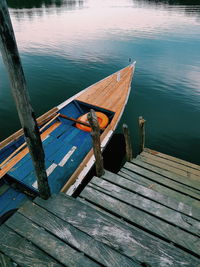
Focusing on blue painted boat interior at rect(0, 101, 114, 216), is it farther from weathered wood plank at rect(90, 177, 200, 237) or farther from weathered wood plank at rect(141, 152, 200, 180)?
weathered wood plank at rect(141, 152, 200, 180)

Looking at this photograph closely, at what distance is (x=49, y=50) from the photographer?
25281mm

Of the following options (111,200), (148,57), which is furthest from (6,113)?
(148,57)

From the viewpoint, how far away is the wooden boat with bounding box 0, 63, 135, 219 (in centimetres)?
629

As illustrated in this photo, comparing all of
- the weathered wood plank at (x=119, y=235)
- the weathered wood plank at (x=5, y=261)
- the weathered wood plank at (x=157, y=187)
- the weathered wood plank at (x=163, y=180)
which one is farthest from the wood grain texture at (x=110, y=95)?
the weathered wood plank at (x=5, y=261)

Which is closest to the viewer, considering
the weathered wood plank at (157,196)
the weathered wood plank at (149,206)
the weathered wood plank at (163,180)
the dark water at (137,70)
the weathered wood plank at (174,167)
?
the weathered wood plank at (149,206)

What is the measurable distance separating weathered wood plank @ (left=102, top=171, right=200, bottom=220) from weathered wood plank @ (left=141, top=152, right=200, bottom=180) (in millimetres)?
2099

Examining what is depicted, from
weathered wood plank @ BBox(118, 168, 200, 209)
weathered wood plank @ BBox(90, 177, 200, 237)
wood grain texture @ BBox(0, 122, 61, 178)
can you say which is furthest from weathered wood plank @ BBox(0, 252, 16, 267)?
wood grain texture @ BBox(0, 122, 61, 178)

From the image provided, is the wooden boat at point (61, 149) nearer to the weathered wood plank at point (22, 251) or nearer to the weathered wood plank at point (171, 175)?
the weathered wood plank at point (171, 175)

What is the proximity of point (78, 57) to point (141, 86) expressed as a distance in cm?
1074

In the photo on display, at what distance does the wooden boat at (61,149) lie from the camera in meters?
6.29

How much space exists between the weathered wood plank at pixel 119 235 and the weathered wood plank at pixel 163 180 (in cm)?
218

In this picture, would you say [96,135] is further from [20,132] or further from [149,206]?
[20,132]

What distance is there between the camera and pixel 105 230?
10.3 ft

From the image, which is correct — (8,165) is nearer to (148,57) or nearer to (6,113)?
(6,113)
